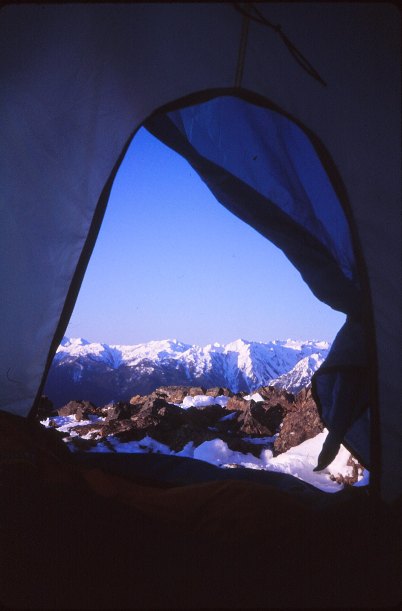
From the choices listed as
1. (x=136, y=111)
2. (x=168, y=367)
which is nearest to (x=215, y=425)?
(x=136, y=111)

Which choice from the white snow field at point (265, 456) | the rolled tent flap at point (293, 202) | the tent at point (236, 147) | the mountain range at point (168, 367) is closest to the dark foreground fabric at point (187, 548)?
the tent at point (236, 147)

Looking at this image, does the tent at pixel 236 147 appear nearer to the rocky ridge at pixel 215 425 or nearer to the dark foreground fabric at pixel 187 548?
the dark foreground fabric at pixel 187 548

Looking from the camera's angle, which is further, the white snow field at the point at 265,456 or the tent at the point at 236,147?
the white snow field at the point at 265,456

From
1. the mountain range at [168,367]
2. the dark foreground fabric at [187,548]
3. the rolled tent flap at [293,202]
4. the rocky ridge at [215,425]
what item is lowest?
the mountain range at [168,367]

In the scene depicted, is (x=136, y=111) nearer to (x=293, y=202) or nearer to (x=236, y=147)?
(x=236, y=147)

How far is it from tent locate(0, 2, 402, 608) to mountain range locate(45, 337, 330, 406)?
2568 centimetres

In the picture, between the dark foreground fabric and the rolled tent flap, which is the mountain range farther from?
the dark foreground fabric

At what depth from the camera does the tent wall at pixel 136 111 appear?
1734 mm

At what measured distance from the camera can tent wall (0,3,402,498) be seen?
1.73 m

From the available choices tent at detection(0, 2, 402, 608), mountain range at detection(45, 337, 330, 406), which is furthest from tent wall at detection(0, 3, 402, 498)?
mountain range at detection(45, 337, 330, 406)

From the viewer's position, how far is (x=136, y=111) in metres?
2.19

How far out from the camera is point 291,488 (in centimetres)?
199

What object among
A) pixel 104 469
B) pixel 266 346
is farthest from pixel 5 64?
pixel 266 346

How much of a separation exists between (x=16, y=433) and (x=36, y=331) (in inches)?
30.4
